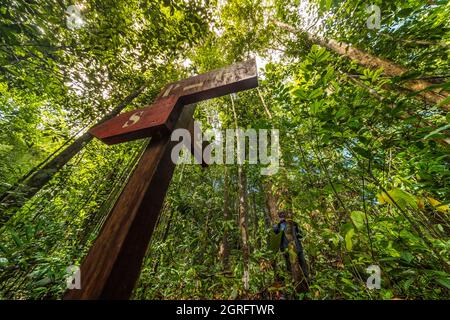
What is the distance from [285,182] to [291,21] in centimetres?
707

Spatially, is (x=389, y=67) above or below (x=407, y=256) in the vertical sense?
above

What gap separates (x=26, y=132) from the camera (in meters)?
5.54

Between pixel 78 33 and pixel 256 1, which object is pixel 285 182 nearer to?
pixel 78 33

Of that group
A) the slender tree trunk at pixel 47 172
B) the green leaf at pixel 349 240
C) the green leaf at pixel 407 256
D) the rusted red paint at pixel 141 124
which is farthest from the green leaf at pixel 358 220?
the slender tree trunk at pixel 47 172

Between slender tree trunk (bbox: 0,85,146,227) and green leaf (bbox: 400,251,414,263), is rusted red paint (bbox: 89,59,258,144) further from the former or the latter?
slender tree trunk (bbox: 0,85,146,227)

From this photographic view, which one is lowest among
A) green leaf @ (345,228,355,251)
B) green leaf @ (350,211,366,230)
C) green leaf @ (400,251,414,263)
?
green leaf @ (400,251,414,263)

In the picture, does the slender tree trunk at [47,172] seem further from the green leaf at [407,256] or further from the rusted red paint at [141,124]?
the green leaf at [407,256]

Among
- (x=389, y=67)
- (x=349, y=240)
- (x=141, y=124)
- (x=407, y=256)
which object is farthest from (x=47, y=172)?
(x=389, y=67)

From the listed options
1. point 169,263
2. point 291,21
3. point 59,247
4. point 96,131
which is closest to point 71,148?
point 59,247

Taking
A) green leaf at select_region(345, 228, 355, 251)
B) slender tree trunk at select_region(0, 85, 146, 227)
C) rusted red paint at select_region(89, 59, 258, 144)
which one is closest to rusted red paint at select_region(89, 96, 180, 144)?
rusted red paint at select_region(89, 59, 258, 144)

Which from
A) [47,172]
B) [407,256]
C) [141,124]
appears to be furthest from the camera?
[47,172]

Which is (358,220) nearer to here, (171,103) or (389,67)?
(171,103)

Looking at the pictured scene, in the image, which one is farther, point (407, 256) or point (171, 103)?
point (171, 103)

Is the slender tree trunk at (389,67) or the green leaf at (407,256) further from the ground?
the slender tree trunk at (389,67)
